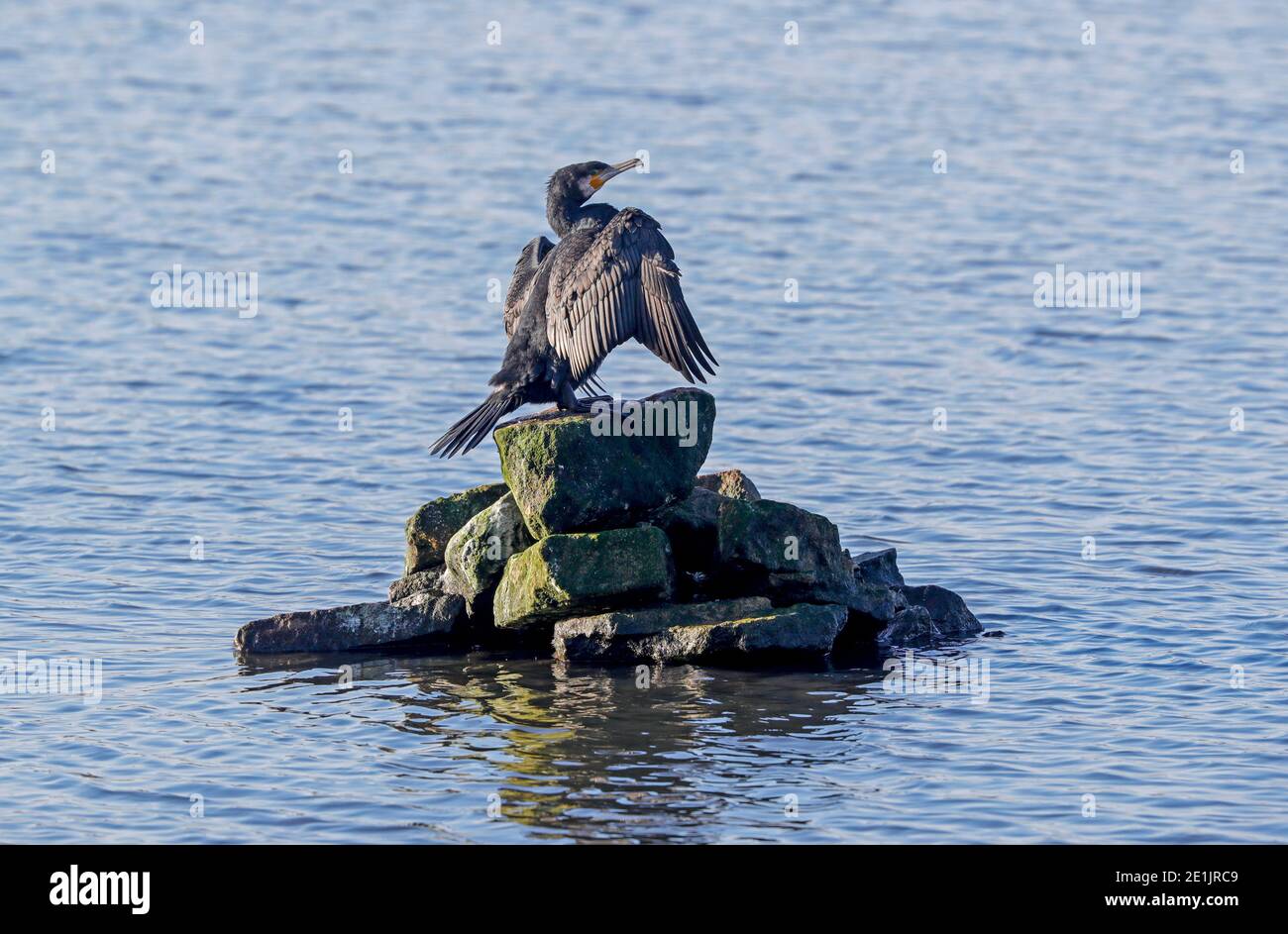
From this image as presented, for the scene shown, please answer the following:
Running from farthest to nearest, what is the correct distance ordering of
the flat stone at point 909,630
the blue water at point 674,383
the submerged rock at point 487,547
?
the flat stone at point 909,630, the submerged rock at point 487,547, the blue water at point 674,383

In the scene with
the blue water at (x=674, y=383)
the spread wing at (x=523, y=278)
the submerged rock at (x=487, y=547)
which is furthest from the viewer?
the spread wing at (x=523, y=278)

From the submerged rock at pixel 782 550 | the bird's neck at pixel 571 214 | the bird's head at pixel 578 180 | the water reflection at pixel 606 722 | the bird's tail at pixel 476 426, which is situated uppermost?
the bird's head at pixel 578 180

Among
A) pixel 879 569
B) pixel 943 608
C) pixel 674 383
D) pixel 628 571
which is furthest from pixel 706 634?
pixel 674 383

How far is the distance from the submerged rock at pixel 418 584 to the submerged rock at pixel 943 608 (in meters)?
2.88

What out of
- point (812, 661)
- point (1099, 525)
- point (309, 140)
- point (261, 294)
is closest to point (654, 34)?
point (309, 140)

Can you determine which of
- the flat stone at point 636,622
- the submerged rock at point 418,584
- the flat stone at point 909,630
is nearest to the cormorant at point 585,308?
the submerged rock at point 418,584

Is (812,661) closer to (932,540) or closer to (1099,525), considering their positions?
(932,540)

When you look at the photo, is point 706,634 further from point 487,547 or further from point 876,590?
point 487,547

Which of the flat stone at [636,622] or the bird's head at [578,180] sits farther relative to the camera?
the bird's head at [578,180]

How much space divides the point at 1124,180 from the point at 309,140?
1215 cm

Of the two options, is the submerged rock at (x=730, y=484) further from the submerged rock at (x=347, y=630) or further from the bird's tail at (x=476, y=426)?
the submerged rock at (x=347, y=630)

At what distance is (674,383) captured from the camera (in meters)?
17.8

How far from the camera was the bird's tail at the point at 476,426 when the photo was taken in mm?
10914

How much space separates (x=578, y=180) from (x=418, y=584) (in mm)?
2654
